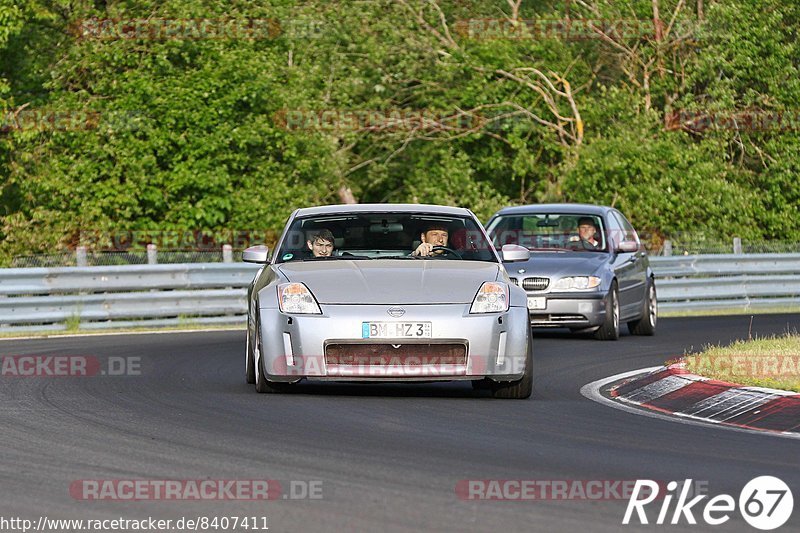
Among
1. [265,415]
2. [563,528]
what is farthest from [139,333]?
[563,528]

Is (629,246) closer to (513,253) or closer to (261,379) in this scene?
(513,253)

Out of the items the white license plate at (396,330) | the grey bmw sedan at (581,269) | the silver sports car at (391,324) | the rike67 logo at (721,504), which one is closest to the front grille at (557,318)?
the grey bmw sedan at (581,269)

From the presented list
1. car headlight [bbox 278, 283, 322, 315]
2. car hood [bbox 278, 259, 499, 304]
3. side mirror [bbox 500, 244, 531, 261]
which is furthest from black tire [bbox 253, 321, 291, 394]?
side mirror [bbox 500, 244, 531, 261]

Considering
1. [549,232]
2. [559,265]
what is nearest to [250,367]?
[559,265]

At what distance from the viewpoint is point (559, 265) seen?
1919 centimetres

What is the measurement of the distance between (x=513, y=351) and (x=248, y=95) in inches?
861

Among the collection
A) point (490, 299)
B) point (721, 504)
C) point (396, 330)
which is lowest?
point (721, 504)

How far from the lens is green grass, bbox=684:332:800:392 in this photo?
38.7ft

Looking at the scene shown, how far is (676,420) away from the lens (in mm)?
10797

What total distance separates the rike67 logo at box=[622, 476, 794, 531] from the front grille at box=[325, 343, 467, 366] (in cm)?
375

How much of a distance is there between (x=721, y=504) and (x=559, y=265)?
39.4 feet

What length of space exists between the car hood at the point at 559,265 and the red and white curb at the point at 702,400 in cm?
552

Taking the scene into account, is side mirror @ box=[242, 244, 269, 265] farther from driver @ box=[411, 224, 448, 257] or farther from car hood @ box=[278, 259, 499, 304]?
driver @ box=[411, 224, 448, 257]

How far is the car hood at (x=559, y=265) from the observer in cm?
1905
